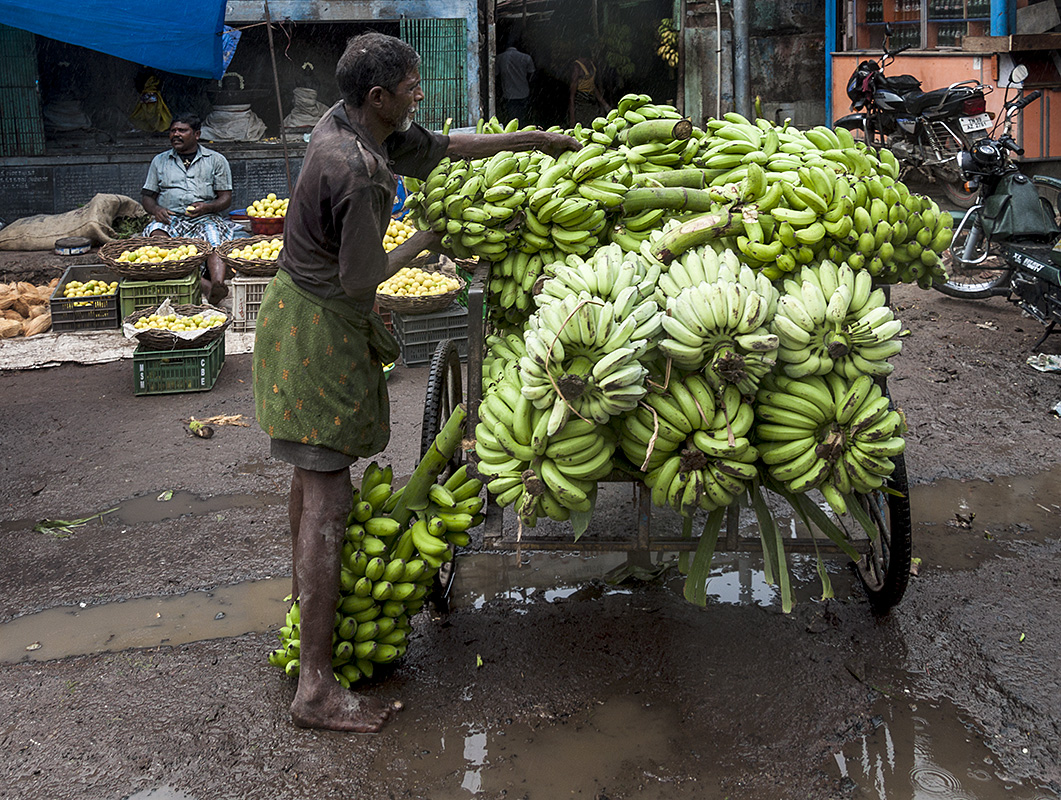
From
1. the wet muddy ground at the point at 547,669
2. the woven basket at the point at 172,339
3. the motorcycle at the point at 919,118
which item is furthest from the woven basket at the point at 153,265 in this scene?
the motorcycle at the point at 919,118

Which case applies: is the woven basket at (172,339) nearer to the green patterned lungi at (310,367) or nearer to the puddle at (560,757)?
the green patterned lungi at (310,367)

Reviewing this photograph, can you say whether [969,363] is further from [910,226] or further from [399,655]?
[399,655]

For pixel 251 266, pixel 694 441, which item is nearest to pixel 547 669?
pixel 694 441

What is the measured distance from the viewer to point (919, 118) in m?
9.88

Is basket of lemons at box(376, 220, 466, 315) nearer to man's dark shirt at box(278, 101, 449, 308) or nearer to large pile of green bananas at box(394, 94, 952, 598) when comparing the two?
large pile of green bananas at box(394, 94, 952, 598)

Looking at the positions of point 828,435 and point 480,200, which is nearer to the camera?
point 828,435

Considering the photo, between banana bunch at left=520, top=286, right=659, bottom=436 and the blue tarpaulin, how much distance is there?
326 inches

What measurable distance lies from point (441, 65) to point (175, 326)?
672cm

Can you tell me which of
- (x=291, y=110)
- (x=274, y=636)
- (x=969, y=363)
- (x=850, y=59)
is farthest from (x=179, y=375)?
(x=850, y=59)

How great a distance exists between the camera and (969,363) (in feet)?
22.5

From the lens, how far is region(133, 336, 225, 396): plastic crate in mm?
6547

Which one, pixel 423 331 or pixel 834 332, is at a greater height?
pixel 834 332

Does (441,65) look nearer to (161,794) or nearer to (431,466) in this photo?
(431,466)

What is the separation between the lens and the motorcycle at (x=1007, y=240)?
6.79m
